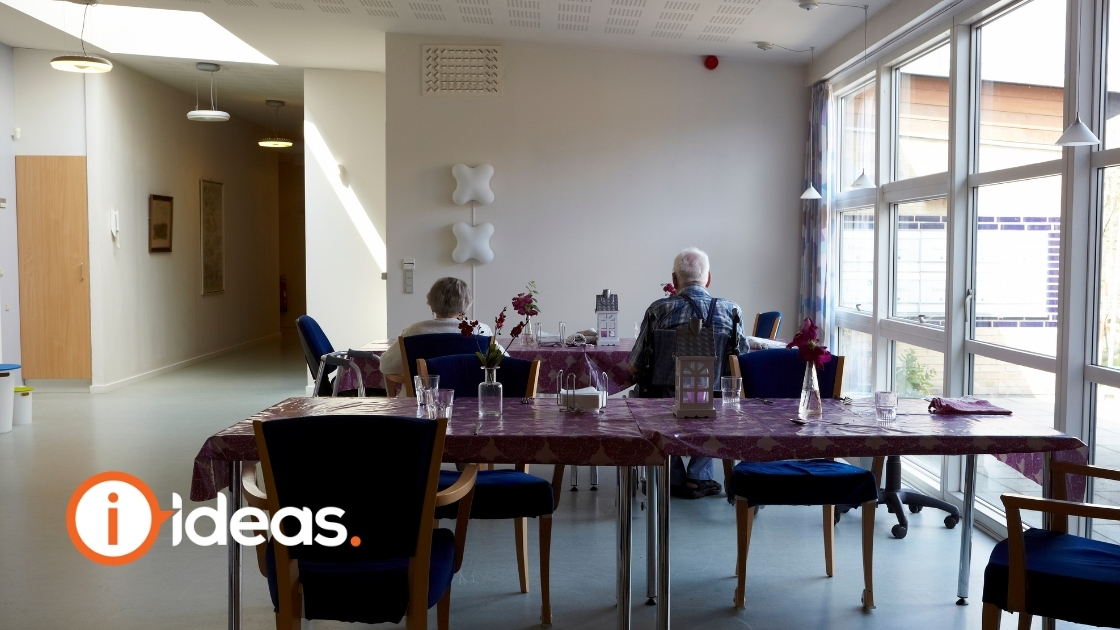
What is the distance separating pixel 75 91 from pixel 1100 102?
838 cm

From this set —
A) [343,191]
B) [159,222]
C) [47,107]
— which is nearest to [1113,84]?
[343,191]

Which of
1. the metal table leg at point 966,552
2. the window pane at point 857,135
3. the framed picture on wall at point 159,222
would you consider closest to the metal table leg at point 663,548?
the metal table leg at point 966,552

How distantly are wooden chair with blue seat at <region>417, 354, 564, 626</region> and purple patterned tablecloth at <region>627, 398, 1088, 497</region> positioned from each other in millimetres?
469

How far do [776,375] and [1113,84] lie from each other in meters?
1.88

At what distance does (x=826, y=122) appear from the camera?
6.86 metres

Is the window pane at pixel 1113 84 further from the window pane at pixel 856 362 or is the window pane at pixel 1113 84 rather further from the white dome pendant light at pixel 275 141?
the white dome pendant light at pixel 275 141

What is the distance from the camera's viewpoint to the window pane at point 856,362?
20.6ft

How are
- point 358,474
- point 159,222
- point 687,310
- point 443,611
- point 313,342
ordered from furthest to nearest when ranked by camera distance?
point 159,222
point 313,342
point 687,310
point 443,611
point 358,474

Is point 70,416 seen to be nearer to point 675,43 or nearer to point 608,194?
point 608,194

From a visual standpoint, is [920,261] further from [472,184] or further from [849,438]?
[472,184]

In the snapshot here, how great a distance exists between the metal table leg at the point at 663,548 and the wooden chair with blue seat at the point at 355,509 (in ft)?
2.43

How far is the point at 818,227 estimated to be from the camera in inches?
270

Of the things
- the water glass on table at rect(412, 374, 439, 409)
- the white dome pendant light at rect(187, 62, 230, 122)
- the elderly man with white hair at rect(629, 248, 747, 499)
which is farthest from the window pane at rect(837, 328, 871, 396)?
the white dome pendant light at rect(187, 62, 230, 122)

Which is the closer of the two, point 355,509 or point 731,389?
point 355,509
